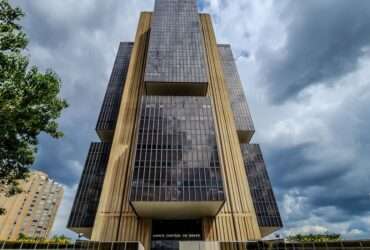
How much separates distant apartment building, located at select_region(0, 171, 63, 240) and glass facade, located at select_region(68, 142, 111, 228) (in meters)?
39.8

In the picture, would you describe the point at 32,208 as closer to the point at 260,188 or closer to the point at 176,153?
the point at 176,153

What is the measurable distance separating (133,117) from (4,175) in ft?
95.8

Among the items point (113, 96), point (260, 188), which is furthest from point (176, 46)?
point (260, 188)

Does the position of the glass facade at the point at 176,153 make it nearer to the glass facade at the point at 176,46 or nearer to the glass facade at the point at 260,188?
the glass facade at the point at 176,46

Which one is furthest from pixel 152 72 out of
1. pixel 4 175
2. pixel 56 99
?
A: pixel 4 175

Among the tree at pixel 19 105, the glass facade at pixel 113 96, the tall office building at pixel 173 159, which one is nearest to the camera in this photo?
the tree at pixel 19 105

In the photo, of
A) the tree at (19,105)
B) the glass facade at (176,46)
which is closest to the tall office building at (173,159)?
the glass facade at (176,46)

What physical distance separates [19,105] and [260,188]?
155 ft

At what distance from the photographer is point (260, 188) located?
45875 mm

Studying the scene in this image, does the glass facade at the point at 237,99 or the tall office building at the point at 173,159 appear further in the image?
the glass facade at the point at 237,99

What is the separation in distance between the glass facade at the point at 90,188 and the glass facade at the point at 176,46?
802 inches

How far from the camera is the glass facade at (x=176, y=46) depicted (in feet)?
149

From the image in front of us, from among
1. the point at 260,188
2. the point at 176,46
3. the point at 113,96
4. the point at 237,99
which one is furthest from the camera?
the point at 237,99

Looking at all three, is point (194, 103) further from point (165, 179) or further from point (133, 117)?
point (165, 179)
